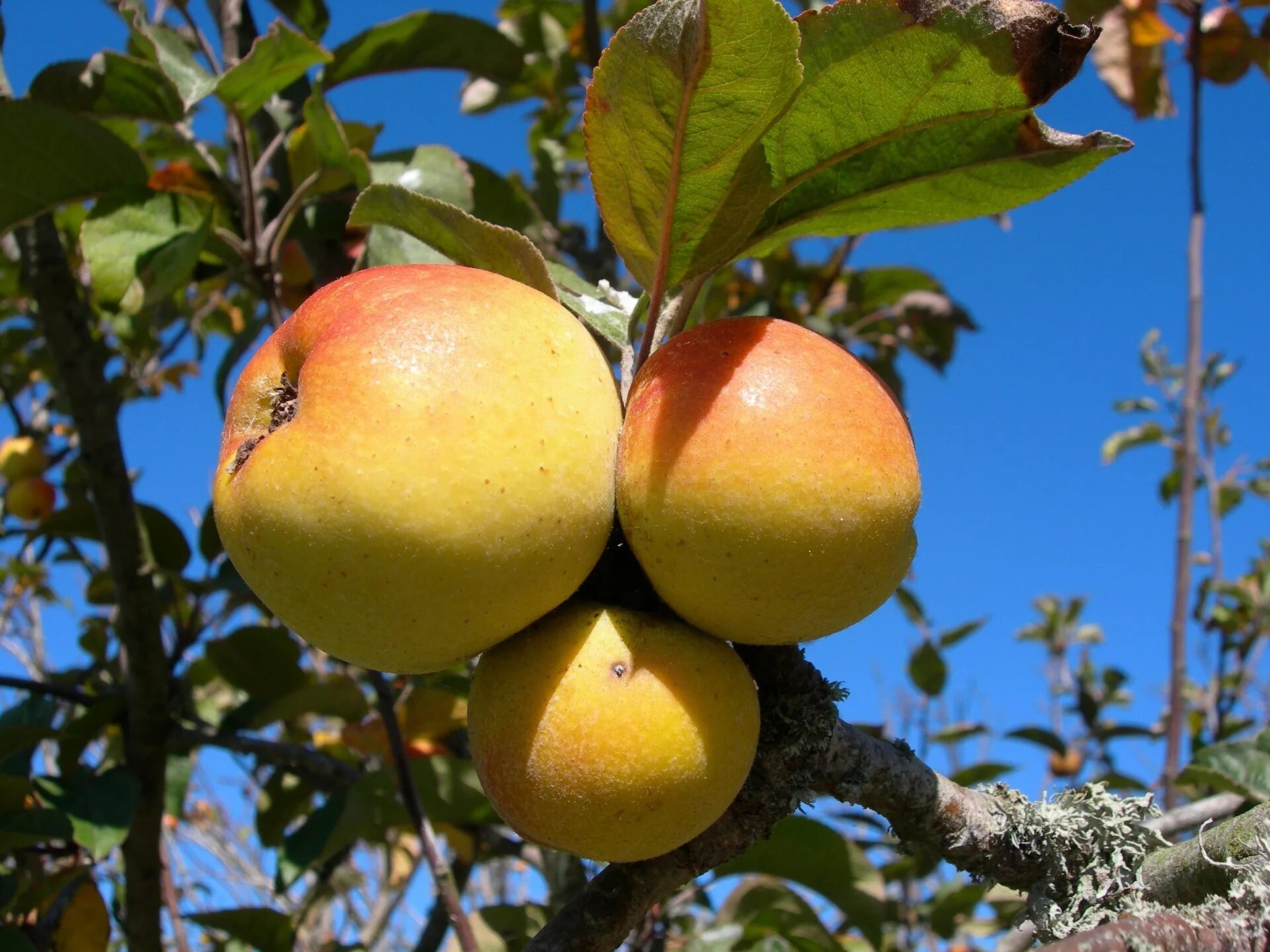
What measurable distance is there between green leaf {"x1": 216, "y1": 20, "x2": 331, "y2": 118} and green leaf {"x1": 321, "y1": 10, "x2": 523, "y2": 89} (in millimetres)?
315

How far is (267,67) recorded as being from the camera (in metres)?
1.76

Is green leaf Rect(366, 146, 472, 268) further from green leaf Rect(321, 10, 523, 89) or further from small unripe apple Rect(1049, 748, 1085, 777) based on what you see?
small unripe apple Rect(1049, 748, 1085, 777)

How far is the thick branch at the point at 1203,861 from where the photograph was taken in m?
0.85

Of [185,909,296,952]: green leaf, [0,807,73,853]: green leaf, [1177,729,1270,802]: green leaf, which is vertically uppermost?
[1177,729,1270,802]: green leaf

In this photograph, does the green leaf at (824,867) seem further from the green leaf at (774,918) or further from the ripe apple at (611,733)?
the ripe apple at (611,733)

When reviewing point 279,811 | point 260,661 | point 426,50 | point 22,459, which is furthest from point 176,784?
point 426,50

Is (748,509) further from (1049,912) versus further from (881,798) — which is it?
(1049,912)

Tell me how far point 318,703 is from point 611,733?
142 centimetres

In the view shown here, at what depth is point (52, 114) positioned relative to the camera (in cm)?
167

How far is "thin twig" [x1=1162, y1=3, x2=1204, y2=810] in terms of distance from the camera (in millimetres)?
2664

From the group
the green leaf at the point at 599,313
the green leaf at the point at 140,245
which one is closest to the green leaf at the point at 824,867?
the green leaf at the point at 599,313

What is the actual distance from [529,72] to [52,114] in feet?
4.01

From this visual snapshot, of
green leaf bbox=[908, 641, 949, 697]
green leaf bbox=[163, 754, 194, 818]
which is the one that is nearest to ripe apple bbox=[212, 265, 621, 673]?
green leaf bbox=[163, 754, 194, 818]

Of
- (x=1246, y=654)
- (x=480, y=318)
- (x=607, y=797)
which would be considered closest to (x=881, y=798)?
(x=607, y=797)
